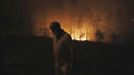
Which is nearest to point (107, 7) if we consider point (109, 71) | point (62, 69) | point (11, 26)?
point (109, 71)

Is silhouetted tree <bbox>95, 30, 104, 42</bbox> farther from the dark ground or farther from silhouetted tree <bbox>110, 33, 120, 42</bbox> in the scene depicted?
the dark ground

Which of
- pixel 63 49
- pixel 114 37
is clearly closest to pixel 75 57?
pixel 114 37

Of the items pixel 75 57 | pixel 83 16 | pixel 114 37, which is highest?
pixel 83 16

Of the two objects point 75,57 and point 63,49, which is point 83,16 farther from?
point 63,49

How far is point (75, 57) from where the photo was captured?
15195 millimetres

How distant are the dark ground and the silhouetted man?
3.15 meters

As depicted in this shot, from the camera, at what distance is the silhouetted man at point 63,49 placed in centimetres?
1116

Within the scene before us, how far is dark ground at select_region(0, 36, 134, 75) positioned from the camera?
47.1ft

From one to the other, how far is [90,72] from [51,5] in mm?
2987

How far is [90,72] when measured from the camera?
14.9 meters

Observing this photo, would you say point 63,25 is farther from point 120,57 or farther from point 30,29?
point 120,57

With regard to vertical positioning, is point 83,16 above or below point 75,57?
above

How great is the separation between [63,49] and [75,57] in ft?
13.2

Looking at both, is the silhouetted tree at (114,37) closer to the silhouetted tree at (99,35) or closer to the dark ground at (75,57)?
the silhouetted tree at (99,35)
